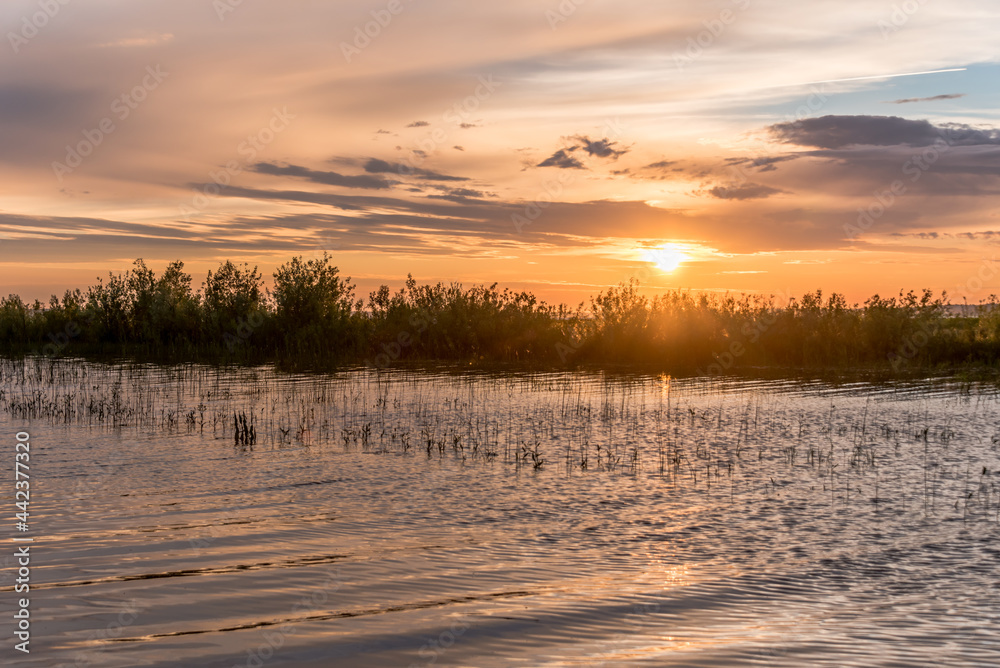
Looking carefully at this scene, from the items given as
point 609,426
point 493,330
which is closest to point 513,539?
point 609,426

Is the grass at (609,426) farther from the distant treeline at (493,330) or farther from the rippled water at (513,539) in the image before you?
the distant treeline at (493,330)

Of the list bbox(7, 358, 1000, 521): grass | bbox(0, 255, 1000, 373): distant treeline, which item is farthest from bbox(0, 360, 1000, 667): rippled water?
bbox(0, 255, 1000, 373): distant treeline

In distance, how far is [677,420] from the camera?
57.9 feet

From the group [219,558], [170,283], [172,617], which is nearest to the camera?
[172,617]

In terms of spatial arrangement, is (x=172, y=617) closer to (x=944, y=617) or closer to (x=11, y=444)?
(x=944, y=617)

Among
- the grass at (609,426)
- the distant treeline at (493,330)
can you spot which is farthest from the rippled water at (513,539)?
the distant treeline at (493,330)

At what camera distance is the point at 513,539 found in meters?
8.70

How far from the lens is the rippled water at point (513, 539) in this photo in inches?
235

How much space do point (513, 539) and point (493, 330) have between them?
2929 cm

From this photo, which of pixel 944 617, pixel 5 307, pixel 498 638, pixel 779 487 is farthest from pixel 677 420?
pixel 5 307

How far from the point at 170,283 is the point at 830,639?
47.8 m

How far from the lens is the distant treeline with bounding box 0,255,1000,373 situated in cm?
3331

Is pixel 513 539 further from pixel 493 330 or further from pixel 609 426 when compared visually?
pixel 493 330

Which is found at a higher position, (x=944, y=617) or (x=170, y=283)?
(x=170, y=283)
